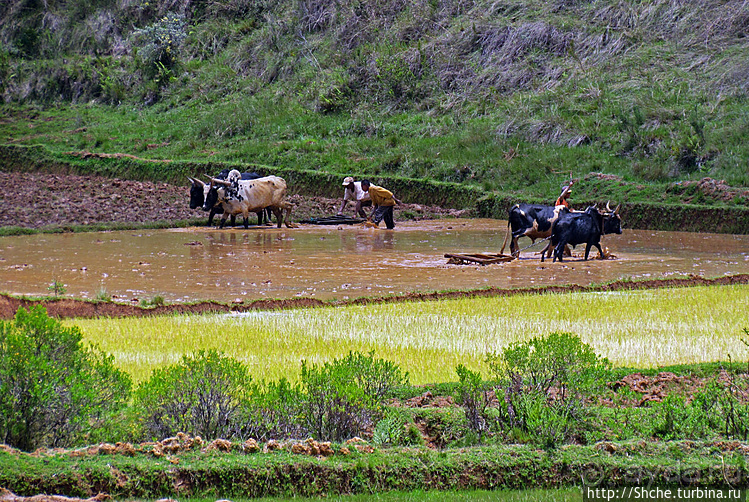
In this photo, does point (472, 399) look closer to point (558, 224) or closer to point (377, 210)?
point (558, 224)

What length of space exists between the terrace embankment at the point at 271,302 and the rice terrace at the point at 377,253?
4cm

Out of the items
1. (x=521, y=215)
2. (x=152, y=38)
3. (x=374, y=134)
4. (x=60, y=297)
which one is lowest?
(x=60, y=297)

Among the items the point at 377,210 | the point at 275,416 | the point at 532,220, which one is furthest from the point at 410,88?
the point at 275,416

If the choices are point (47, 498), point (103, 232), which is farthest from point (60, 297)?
point (103, 232)

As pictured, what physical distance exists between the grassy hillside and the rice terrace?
0.47 ft

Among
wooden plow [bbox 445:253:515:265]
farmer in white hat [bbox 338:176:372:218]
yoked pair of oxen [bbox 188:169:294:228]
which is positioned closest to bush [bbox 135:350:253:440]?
wooden plow [bbox 445:253:515:265]

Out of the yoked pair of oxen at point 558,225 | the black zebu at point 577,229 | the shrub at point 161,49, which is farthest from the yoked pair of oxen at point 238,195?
the shrub at point 161,49

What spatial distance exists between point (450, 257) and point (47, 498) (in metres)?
12.6

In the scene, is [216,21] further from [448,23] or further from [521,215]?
[521,215]

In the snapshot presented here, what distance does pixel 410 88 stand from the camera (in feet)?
129

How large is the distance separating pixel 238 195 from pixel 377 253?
20.8 ft

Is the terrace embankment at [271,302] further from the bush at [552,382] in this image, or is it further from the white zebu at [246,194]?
the white zebu at [246,194]

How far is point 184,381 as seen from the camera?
5637 millimetres

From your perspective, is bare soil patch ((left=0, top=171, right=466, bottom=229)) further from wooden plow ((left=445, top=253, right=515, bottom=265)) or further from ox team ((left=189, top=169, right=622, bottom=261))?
wooden plow ((left=445, top=253, right=515, bottom=265))
